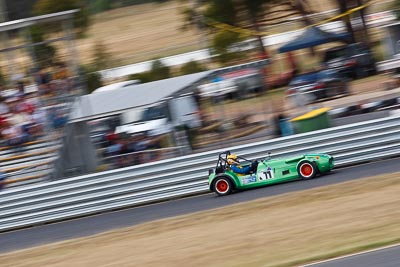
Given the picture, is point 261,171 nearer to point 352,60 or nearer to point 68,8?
point 352,60

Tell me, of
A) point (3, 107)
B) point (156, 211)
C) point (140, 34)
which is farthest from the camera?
point (140, 34)

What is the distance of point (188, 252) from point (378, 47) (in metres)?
25.2

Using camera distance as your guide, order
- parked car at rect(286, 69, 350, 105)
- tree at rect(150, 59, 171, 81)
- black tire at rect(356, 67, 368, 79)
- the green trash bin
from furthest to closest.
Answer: tree at rect(150, 59, 171, 81)
black tire at rect(356, 67, 368, 79)
parked car at rect(286, 69, 350, 105)
the green trash bin

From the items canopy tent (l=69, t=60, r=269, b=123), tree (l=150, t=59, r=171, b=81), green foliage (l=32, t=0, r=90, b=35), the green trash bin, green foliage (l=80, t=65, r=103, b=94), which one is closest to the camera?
canopy tent (l=69, t=60, r=269, b=123)

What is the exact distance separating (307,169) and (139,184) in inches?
118

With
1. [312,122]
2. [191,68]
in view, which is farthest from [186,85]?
[191,68]

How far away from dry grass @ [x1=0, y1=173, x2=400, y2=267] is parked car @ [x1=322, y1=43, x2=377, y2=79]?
1757 cm

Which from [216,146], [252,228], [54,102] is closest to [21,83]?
[54,102]

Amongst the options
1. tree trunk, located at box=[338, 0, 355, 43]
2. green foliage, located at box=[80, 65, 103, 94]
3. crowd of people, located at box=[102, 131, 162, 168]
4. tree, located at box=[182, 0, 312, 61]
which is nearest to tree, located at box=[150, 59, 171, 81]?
tree, located at box=[182, 0, 312, 61]

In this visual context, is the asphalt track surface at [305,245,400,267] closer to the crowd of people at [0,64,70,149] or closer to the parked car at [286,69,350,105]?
the crowd of people at [0,64,70,149]

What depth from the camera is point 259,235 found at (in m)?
10.2

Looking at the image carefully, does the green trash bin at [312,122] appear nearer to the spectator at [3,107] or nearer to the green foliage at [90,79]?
the spectator at [3,107]

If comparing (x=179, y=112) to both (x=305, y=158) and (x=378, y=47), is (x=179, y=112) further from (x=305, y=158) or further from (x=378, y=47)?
(x=378, y=47)

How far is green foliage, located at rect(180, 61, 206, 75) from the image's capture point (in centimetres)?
3225
